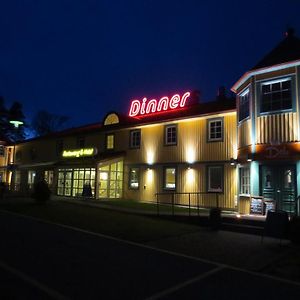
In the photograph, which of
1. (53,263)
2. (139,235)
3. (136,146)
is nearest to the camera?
(53,263)

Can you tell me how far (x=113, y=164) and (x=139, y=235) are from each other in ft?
45.8

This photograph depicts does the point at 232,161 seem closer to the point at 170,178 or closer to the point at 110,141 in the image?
the point at 170,178

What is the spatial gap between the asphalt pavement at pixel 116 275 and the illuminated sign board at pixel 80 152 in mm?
16029

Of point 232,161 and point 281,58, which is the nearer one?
point 281,58

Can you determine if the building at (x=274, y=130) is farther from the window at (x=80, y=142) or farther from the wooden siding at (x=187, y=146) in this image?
the window at (x=80, y=142)

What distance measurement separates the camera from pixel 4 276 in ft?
23.1

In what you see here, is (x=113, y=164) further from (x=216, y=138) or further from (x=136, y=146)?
(x=216, y=138)

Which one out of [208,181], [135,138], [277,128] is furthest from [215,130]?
[135,138]

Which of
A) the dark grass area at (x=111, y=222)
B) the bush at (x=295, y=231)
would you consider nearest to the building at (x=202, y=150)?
the dark grass area at (x=111, y=222)

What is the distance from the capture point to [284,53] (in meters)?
16.3

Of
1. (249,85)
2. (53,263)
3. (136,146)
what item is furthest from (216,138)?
(53,263)

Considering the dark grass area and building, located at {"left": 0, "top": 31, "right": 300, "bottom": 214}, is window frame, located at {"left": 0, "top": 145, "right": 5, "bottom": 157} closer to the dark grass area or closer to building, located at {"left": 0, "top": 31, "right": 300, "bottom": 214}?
building, located at {"left": 0, "top": 31, "right": 300, "bottom": 214}

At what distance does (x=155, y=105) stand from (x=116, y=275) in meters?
20.3

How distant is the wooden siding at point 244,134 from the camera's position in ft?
55.0
